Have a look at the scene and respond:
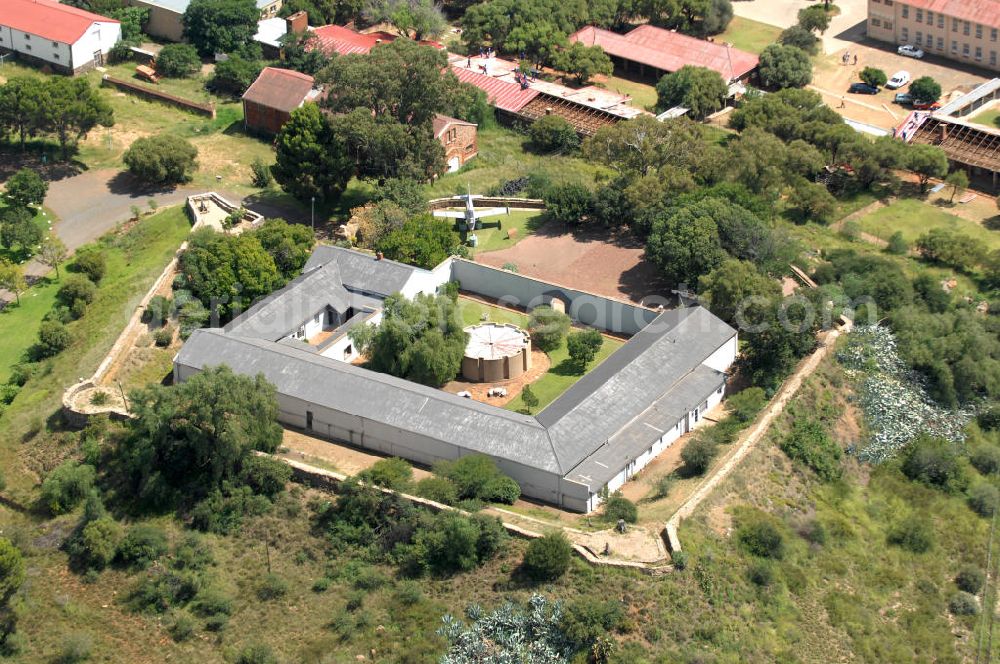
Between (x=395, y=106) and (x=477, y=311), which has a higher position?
(x=395, y=106)

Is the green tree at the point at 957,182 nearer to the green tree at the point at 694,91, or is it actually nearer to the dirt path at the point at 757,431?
the green tree at the point at 694,91

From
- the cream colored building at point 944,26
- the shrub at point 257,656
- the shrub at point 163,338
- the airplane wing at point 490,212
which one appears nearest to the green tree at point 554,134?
the airplane wing at point 490,212

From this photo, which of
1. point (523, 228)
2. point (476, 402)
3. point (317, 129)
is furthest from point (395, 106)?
point (476, 402)

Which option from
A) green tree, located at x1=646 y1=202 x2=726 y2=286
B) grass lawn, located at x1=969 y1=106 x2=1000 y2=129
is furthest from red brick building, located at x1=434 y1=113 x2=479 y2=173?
grass lawn, located at x1=969 y1=106 x2=1000 y2=129

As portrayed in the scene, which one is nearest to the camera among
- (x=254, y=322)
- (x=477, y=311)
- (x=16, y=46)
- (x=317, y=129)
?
(x=254, y=322)

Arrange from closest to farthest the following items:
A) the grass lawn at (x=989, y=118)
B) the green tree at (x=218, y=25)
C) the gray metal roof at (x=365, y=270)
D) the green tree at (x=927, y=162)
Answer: the gray metal roof at (x=365, y=270)
the green tree at (x=927, y=162)
the grass lawn at (x=989, y=118)
the green tree at (x=218, y=25)

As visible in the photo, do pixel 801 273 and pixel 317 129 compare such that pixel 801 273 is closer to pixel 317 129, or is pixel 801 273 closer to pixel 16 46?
pixel 317 129
